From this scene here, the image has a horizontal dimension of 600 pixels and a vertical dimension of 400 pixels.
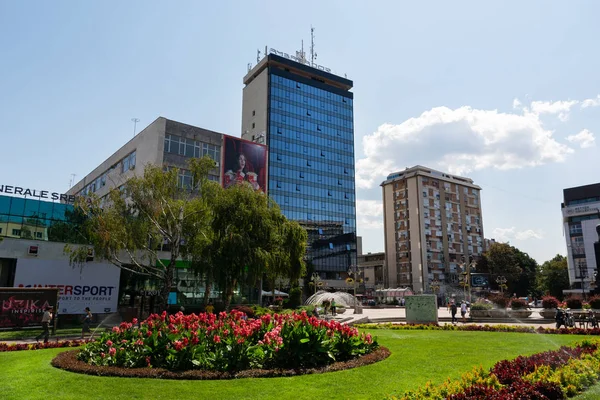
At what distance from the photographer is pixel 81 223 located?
113ft

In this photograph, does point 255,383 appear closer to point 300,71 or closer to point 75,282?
point 75,282

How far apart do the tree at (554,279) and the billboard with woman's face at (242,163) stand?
56920mm

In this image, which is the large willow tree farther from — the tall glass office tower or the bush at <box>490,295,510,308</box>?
the tall glass office tower

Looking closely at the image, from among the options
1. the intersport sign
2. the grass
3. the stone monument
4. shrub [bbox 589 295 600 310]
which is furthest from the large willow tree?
shrub [bbox 589 295 600 310]

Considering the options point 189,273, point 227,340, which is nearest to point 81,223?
point 189,273

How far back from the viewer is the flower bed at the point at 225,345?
32.7 ft

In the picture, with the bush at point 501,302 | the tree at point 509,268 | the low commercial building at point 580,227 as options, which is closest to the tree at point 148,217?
the bush at point 501,302

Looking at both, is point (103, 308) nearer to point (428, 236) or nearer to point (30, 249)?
point (30, 249)

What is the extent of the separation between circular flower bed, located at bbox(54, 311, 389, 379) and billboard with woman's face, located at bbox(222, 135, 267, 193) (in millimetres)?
36182

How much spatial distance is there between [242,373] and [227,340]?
1.07 m

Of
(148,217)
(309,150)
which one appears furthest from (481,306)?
(309,150)

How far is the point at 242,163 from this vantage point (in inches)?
1927

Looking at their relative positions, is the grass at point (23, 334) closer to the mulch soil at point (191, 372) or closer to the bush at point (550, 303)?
the mulch soil at point (191, 372)

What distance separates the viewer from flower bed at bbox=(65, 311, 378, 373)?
9961 millimetres
